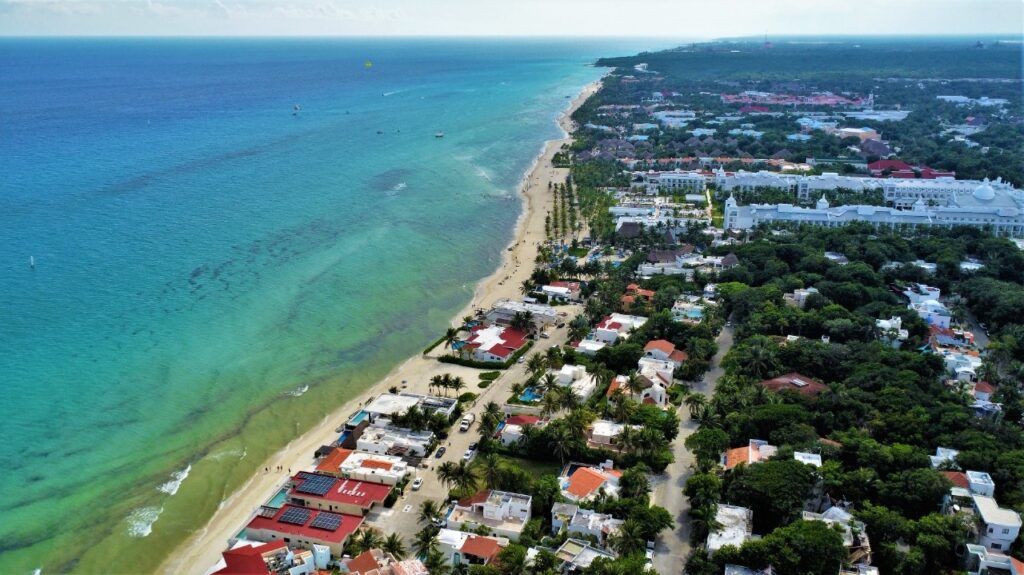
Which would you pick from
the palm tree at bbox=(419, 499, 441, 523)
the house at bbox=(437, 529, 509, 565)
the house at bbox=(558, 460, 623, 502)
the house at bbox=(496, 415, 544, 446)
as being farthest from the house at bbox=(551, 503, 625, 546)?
the house at bbox=(496, 415, 544, 446)

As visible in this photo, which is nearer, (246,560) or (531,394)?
(246,560)


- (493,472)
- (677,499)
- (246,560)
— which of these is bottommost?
(677,499)

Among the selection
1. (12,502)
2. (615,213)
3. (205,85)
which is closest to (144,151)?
(615,213)

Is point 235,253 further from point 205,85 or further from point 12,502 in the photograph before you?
point 205,85

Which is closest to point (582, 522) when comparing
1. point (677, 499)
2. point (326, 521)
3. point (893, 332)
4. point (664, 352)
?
point (677, 499)

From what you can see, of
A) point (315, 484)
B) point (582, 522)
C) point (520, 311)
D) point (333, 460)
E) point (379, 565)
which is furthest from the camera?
point (520, 311)

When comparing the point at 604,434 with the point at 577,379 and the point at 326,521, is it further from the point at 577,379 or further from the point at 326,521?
the point at 326,521
